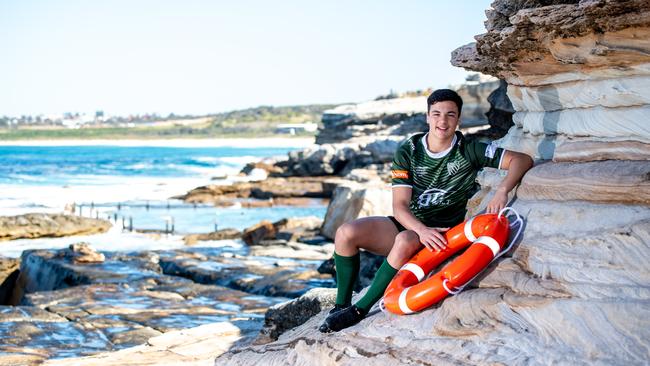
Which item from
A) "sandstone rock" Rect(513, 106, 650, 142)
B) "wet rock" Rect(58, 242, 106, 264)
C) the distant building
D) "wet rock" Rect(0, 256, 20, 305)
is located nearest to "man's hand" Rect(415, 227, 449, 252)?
"sandstone rock" Rect(513, 106, 650, 142)

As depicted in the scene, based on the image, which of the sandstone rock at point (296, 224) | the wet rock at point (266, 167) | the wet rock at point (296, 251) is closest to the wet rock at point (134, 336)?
the wet rock at point (296, 251)

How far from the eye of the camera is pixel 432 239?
5.28 metres

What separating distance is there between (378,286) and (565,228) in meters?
1.23

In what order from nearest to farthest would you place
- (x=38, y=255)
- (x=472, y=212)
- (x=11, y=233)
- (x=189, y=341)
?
(x=472, y=212) < (x=189, y=341) < (x=38, y=255) < (x=11, y=233)

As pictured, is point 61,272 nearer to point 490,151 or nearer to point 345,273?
point 345,273

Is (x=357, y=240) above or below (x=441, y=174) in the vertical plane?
below

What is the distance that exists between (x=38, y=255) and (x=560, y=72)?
41.2 feet

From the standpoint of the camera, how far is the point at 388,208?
1795 cm

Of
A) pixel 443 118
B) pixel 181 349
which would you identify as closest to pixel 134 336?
pixel 181 349

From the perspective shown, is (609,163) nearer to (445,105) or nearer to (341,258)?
(445,105)

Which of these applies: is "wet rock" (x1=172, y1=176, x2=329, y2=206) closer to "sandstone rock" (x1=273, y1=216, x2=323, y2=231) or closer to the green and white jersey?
"sandstone rock" (x1=273, y1=216, x2=323, y2=231)

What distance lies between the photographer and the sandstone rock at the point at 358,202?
59.3 feet

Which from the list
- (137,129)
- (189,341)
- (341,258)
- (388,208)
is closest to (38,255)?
(388,208)

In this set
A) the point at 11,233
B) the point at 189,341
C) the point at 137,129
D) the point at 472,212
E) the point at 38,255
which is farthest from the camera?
the point at 137,129
